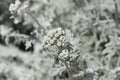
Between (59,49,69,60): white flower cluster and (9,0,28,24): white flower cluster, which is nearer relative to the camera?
(59,49,69,60): white flower cluster

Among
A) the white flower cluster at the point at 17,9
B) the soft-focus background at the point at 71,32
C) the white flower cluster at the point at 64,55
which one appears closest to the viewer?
the white flower cluster at the point at 64,55

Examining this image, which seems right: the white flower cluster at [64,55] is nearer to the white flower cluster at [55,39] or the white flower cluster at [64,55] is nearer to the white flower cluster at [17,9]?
the white flower cluster at [55,39]

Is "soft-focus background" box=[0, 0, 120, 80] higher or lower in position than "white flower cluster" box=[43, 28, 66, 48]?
higher

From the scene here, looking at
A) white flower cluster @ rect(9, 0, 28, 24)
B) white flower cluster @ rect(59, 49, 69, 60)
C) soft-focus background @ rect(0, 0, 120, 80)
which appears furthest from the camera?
soft-focus background @ rect(0, 0, 120, 80)

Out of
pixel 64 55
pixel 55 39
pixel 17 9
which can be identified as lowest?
pixel 64 55

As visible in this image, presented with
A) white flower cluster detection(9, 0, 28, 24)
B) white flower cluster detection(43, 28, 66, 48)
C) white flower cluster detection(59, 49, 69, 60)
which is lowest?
white flower cluster detection(59, 49, 69, 60)

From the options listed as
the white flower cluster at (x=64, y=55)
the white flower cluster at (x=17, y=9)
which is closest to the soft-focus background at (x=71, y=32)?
the white flower cluster at (x=17, y=9)

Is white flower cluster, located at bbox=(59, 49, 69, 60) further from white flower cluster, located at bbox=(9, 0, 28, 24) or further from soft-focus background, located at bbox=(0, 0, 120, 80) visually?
white flower cluster, located at bbox=(9, 0, 28, 24)

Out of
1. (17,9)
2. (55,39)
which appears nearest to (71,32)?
(17,9)

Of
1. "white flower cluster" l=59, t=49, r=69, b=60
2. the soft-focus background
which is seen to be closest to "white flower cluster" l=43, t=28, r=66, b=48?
"white flower cluster" l=59, t=49, r=69, b=60

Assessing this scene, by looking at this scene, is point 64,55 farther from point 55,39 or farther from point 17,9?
point 17,9

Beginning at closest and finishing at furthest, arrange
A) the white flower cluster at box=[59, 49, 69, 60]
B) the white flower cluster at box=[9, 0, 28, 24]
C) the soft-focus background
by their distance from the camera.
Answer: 1. the white flower cluster at box=[59, 49, 69, 60]
2. the white flower cluster at box=[9, 0, 28, 24]
3. the soft-focus background

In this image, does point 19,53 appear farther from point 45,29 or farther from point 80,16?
point 80,16
